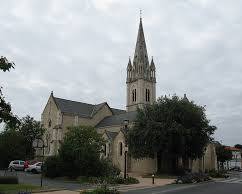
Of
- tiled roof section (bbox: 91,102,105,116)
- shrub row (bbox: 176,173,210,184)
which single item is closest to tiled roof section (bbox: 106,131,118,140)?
tiled roof section (bbox: 91,102,105,116)

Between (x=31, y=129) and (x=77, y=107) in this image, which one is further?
(x=77, y=107)

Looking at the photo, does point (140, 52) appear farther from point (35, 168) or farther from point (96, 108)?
point (35, 168)

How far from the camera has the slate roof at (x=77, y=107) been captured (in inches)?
3076

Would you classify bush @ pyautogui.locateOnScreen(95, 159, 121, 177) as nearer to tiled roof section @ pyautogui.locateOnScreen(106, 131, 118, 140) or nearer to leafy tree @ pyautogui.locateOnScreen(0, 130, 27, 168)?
leafy tree @ pyautogui.locateOnScreen(0, 130, 27, 168)

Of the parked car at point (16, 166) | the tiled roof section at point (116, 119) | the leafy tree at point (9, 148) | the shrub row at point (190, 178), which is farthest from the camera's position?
the tiled roof section at point (116, 119)

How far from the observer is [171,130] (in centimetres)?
4925

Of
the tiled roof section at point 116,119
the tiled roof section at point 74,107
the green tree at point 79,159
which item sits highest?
the tiled roof section at point 74,107

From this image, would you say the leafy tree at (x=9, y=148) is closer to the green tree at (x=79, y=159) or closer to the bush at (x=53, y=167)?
the bush at (x=53, y=167)

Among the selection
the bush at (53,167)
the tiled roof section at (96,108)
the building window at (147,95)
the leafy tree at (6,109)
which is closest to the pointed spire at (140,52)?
the building window at (147,95)

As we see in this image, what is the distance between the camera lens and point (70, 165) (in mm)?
38406

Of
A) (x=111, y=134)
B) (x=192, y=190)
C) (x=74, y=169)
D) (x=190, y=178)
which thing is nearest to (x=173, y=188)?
(x=192, y=190)

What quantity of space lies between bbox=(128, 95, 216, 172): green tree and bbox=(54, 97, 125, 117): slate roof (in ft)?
87.9

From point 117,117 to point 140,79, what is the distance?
18265 mm

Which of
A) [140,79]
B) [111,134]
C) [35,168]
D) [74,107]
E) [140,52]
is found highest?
[140,52]
